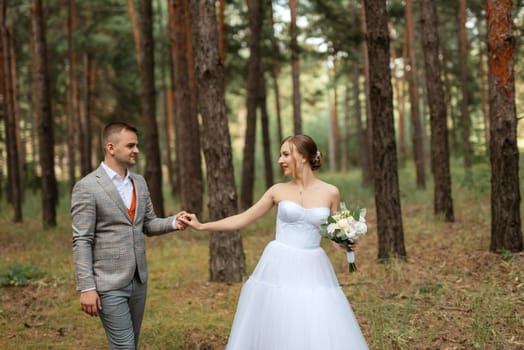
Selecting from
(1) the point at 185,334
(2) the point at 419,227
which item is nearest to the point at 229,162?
(1) the point at 185,334

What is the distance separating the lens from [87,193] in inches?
178

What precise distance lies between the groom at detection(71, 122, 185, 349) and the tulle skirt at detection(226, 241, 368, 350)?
3.06 feet

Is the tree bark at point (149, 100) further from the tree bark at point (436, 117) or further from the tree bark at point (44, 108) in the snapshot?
the tree bark at point (436, 117)

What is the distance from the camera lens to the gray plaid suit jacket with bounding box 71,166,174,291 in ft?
14.7

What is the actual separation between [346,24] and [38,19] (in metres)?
10.1

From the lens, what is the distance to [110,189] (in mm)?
4629

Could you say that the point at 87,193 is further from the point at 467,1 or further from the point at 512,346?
the point at 467,1

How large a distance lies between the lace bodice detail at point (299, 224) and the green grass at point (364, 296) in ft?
6.37

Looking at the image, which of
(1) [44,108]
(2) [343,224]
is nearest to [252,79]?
(1) [44,108]

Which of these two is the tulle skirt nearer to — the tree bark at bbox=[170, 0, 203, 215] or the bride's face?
the bride's face

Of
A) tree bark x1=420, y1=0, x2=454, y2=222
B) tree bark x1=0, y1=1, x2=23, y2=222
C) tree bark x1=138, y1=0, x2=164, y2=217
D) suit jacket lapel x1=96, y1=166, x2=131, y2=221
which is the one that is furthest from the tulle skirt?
tree bark x1=0, y1=1, x2=23, y2=222

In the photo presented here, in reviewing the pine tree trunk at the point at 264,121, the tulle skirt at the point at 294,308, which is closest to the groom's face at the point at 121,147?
the tulle skirt at the point at 294,308

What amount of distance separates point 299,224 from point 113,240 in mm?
1538

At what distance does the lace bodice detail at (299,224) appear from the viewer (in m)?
4.86
